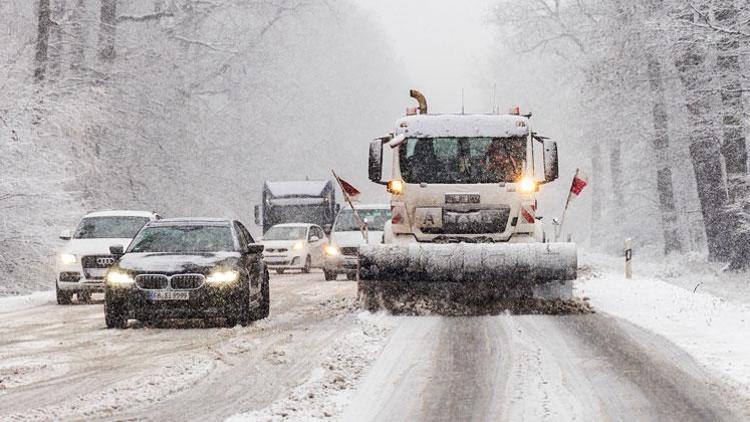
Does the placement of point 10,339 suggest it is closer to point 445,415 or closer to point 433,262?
point 433,262

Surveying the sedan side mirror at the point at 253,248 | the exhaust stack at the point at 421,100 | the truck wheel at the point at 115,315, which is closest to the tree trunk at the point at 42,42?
the exhaust stack at the point at 421,100

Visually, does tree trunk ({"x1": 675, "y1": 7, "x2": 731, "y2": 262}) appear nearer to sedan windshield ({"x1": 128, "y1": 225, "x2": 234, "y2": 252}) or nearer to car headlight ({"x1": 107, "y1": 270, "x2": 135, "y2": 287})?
sedan windshield ({"x1": 128, "y1": 225, "x2": 234, "y2": 252})

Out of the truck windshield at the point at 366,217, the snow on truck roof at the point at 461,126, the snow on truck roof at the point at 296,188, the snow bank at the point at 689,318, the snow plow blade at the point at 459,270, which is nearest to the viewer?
the snow bank at the point at 689,318

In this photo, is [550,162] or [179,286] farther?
[550,162]

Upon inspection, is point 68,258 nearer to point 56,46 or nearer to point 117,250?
point 117,250

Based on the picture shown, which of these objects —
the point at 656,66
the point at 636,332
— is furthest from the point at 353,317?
the point at 656,66

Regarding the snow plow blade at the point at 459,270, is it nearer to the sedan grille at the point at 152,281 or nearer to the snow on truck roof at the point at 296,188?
the sedan grille at the point at 152,281

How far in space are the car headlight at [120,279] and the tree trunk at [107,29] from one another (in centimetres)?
2287

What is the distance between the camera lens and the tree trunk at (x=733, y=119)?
2384cm

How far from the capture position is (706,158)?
2833cm

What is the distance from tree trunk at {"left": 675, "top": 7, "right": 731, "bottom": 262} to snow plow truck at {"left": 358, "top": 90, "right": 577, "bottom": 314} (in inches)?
434

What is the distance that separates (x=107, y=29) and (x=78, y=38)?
5.75 feet

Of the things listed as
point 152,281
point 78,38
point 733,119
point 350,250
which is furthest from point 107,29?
point 152,281

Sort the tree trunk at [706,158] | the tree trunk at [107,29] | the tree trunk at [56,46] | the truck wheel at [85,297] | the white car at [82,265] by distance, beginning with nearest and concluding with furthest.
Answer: the white car at [82,265]
the truck wheel at [85,297]
the tree trunk at [706,158]
the tree trunk at [56,46]
the tree trunk at [107,29]
